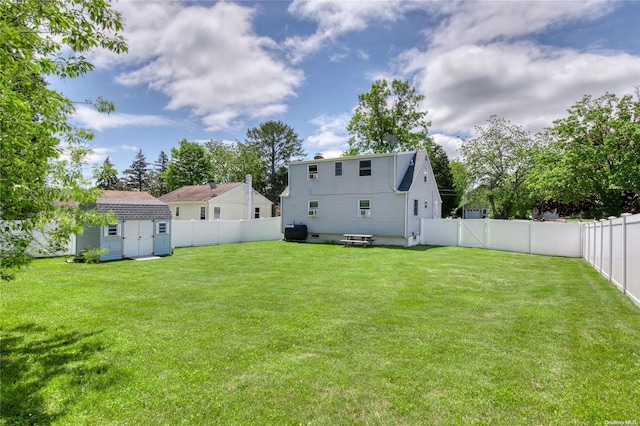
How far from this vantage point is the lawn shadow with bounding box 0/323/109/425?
2.89m

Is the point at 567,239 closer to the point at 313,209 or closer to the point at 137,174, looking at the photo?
the point at 313,209

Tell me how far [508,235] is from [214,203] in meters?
22.9

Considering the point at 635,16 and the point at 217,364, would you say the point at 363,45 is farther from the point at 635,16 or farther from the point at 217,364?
the point at 217,364

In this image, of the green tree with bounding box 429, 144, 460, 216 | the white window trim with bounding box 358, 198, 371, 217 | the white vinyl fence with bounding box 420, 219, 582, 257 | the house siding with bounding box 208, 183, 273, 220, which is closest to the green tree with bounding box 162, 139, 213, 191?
the house siding with bounding box 208, 183, 273, 220

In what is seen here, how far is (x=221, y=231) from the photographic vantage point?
66.4 ft

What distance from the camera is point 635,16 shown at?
8586 millimetres

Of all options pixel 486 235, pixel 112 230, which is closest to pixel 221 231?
pixel 112 230

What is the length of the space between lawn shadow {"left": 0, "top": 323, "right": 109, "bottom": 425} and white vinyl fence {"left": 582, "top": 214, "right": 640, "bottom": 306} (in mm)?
8862

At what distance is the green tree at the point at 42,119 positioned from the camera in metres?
3.12

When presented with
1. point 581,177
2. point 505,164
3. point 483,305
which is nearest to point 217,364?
point 483,305

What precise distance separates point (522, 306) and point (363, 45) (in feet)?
36.5

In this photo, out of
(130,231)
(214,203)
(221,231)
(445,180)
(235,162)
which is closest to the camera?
(130,231)

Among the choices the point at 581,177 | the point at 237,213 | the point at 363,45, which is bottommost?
the point at 237,213

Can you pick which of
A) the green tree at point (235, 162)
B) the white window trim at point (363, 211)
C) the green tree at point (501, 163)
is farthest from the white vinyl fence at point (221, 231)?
the green tree at point (235, 162)
